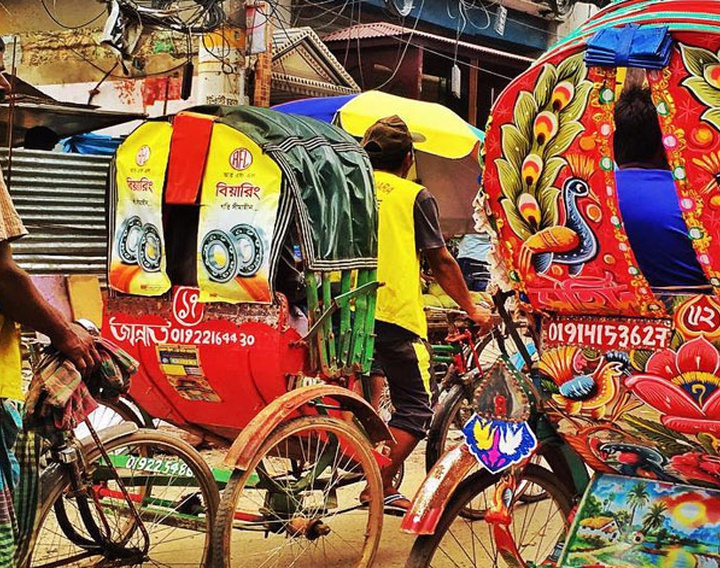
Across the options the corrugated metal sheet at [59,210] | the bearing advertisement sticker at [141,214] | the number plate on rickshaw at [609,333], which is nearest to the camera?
the number plate on rickshaw at [609,333]

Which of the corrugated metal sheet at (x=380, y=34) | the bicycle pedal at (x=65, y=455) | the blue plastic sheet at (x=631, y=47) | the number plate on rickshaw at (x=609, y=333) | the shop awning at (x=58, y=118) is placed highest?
the corrugated metal sheet at (x=380, y=34)

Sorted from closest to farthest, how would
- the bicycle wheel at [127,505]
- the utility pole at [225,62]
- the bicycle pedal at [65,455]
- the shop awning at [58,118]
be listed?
the bicycle pedal at [65,455] < the bicycle wheel at [127,505] < the shop awning at [58,118] < the utility pole at [225,62]

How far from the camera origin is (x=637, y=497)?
3143 millimetres

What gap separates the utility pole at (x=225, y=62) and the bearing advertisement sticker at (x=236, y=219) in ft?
20.1

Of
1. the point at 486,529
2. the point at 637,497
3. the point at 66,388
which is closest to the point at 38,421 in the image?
the point at 66,388

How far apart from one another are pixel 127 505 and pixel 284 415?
0.73m

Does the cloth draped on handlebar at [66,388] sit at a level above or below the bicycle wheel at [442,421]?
above

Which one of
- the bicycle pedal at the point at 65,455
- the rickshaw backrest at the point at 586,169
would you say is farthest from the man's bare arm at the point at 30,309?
the rickshaw backrest at the point at 586,169

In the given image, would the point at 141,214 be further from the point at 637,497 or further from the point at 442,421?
the point at 637,497

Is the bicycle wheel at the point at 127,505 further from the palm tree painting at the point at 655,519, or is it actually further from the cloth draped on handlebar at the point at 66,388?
the palm tree painting at the point at 655,519

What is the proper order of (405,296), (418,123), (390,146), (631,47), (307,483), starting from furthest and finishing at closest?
1. (418,123)
2. (390,146)
3. (405,296)
4. (307,483)
5. (631,47)

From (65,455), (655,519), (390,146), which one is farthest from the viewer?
(390,146)

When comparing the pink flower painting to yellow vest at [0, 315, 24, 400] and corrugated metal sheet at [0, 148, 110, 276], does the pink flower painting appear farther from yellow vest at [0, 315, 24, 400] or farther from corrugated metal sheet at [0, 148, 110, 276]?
corrugated metal sheet at [0, 148, 110, 276]

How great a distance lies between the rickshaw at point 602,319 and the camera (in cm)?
→ 271
